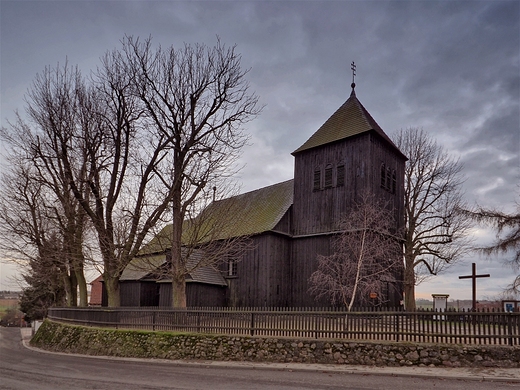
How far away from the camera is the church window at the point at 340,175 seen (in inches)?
1085

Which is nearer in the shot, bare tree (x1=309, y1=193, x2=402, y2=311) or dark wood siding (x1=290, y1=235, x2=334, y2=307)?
bare tree (x1=309, y1=193, x2=402, y2=311)

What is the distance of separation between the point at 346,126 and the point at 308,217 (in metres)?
6.28

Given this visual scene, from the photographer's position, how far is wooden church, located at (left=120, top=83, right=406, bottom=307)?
2709 centimetres

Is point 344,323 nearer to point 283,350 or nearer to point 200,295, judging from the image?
point 283,350

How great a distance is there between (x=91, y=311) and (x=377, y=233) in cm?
1584

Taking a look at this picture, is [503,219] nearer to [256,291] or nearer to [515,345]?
[515,345]

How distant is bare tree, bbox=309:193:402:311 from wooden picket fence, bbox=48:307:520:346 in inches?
259

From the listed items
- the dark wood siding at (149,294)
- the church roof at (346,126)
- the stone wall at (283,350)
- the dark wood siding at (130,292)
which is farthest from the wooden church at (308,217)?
the stone wall at (283,350)

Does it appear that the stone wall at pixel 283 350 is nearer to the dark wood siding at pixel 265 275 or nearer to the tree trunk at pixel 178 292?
the tree trunk at pixel 178 292

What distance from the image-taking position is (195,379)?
1293 centimetres

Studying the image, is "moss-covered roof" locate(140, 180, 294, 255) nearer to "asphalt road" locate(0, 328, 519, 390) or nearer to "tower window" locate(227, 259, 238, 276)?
"tower window" locate(227, 259, 238, 276)

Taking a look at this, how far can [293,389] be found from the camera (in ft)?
37.1

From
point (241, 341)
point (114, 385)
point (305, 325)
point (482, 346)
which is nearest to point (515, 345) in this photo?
point (482, 346)

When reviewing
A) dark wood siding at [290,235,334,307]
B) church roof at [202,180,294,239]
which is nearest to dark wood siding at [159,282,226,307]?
church roof at [202,180,294,239]
